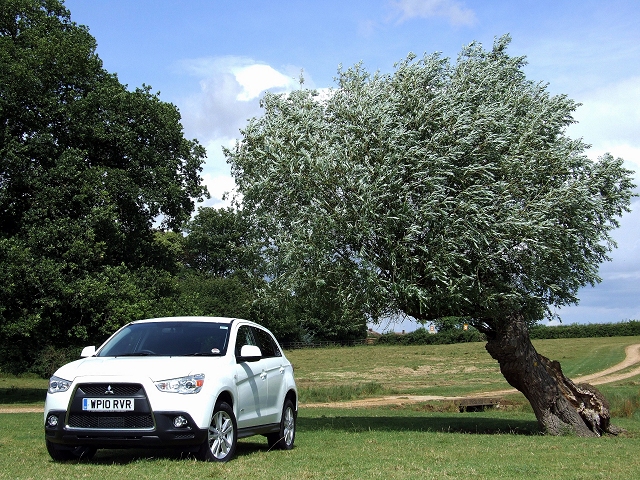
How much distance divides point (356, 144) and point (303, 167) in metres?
1.18

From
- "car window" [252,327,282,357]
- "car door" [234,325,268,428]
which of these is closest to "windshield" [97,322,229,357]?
"car door" [234,325,268,428]

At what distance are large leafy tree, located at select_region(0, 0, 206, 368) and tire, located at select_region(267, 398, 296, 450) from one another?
15389mm

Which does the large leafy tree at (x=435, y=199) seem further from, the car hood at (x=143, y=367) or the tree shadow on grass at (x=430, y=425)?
the car hood at (x=143, y=367)

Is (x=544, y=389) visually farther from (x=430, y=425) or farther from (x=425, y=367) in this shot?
(x=425, y=367)

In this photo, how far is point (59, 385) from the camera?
30.3 feet

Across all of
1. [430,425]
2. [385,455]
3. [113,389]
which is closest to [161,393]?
[113,389]

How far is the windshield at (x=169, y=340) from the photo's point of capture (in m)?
10.1

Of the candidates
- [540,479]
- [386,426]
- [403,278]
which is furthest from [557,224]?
[540,479]

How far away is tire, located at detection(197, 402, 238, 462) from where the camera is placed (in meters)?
9.12

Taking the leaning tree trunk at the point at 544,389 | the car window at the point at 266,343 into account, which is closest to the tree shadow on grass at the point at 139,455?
the car window at the point at 266,343

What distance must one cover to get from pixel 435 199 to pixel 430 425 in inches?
299

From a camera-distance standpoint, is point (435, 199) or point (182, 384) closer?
point (182, 384)

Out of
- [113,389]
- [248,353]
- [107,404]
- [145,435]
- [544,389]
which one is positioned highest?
[248,353]

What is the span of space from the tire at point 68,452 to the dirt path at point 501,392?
758 inches
